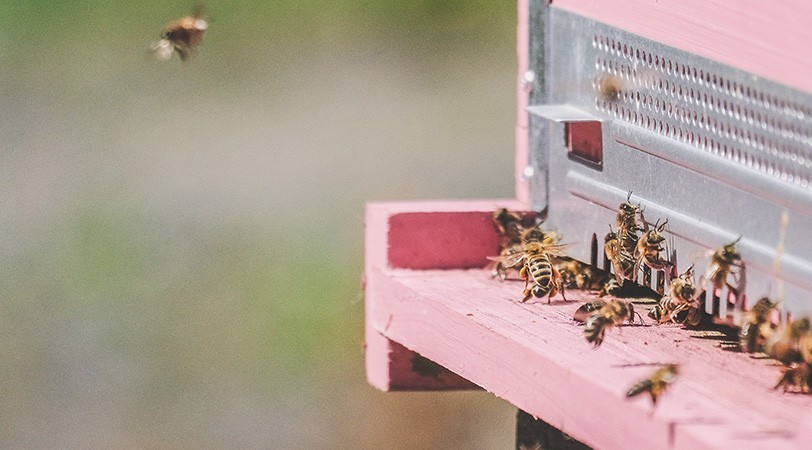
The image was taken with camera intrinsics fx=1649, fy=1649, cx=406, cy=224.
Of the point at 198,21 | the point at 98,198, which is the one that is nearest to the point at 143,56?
the point at 98,198

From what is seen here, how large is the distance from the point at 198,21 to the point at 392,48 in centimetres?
624

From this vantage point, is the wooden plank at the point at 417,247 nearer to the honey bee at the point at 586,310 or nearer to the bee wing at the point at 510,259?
the bee wing at the point at 510,259

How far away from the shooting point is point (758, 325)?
2.78 m

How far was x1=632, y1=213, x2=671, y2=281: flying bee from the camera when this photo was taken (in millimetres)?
3209

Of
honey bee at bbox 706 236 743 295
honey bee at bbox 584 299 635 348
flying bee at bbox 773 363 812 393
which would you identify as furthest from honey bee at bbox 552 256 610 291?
flying bee at bbox 773 363 812 393

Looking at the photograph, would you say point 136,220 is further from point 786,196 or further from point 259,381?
point 786,196

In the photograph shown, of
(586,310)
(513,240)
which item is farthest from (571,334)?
(513,240)

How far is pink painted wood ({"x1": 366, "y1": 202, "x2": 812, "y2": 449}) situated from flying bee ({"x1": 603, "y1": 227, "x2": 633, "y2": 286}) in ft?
0.42

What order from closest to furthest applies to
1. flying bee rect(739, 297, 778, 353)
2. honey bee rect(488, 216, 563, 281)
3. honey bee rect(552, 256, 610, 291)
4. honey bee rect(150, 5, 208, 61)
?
flying bee rect(739, 297, 778, 353)
honey bee rect(552, 256, 610, 291)
honey bee rect(488, 216, 563, 281)
honey bee rect(150, 5, 208, 61)

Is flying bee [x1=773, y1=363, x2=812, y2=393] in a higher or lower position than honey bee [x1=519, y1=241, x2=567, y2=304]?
lower

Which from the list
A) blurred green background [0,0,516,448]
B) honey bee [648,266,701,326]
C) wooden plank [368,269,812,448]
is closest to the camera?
wooden plank [368,269,812,448]

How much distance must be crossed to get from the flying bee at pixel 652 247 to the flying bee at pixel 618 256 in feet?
0.20

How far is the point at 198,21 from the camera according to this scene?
6.01 m

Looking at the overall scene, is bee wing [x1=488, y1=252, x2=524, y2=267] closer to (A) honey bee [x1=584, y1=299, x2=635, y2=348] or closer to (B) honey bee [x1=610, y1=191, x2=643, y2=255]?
(B) honey bee [x1=610, y1=191, x2=643, y2=255]
